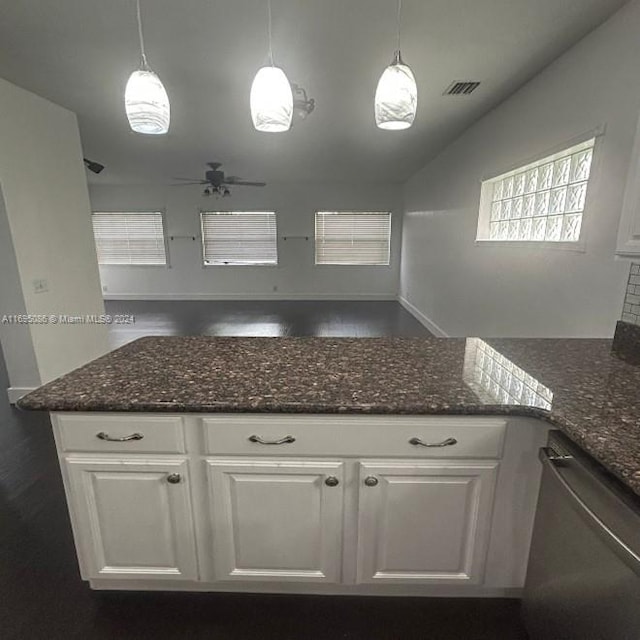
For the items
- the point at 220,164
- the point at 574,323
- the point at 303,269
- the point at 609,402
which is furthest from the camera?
the point at 303,269

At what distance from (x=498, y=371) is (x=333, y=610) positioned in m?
1.10

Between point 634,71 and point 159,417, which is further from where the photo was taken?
point 634,71

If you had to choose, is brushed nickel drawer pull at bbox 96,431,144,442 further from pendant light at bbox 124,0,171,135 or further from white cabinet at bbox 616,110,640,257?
white cabinet at bbox 616,110,640,257

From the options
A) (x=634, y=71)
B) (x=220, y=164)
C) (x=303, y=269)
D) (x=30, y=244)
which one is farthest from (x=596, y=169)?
(x=303, y=269)

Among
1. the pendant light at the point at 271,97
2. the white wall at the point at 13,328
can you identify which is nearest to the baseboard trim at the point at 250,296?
the white wall at the point at 13,328

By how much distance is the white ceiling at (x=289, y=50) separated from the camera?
1767mm

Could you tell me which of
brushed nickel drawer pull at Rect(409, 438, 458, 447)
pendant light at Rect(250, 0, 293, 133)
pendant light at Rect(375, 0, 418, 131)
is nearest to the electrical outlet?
pendant light at Rect(250, 0, 293, 133)

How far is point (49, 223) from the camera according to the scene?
2896 mm

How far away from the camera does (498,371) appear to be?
130 cm

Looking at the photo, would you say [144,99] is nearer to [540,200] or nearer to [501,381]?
[501,381]

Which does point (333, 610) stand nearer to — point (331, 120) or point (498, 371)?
point (498, 371)

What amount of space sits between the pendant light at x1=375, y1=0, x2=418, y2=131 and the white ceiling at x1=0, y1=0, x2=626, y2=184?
94 centimetres

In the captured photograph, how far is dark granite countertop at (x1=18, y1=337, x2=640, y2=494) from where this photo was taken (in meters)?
0.98

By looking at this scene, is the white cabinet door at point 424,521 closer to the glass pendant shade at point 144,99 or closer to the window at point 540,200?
the glass pendant shade at point 144,99
